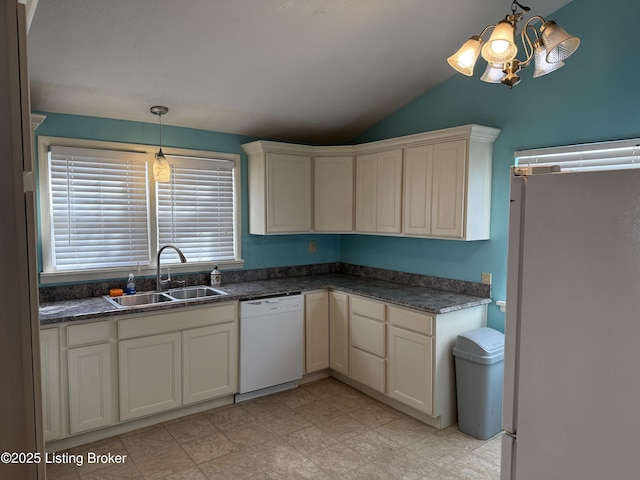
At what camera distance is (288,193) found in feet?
13.3

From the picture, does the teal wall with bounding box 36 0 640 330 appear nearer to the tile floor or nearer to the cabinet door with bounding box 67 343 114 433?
the tile floor

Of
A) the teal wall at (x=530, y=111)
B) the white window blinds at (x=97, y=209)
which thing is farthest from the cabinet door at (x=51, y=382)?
the teal wall at (x=530, y=111)

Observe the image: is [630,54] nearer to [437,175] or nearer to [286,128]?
[437,175]

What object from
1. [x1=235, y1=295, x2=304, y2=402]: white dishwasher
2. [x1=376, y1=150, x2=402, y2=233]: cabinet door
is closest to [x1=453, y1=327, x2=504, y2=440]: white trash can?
[x1=376, y1=150, x2=402, y2=233]: cabinet door

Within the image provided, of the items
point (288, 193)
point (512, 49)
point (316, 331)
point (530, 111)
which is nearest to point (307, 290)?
point (316, 331)

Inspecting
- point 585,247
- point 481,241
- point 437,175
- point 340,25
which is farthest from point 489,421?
point 340,25

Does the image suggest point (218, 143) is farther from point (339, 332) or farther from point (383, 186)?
point (339, 332)

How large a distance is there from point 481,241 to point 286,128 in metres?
2.09

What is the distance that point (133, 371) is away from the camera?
3.00m

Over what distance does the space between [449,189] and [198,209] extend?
2.21 metres

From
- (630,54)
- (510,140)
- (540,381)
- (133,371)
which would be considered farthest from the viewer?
(510,140)

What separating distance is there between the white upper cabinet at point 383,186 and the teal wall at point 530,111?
15 cm

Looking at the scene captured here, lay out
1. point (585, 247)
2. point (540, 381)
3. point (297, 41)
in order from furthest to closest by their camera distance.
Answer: point (297, 41)
point (540, 381)
point (585, 247)

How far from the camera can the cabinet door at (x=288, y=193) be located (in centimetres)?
396
